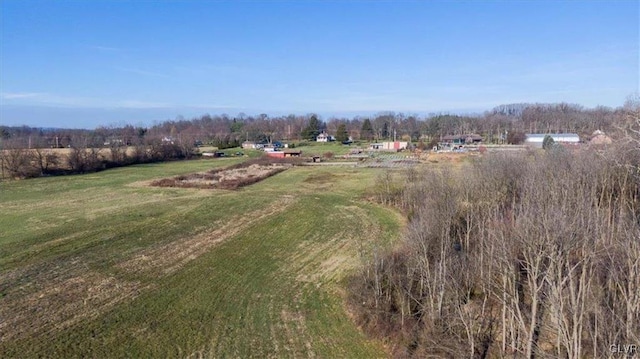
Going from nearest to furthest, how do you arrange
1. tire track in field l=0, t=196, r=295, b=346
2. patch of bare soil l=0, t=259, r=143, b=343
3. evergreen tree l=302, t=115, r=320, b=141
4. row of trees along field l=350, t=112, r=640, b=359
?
row of trees along field l=350, t=112, r=640, b=359, patch of bare soil l=0, t=259, r=143, b=343, tire track in field l=0, t=196, r=295, b=346, evergreen tree l=302, t=115, r=320, b=141

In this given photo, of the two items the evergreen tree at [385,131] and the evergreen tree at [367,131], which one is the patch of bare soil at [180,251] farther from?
the evergreen tree at [385,131]

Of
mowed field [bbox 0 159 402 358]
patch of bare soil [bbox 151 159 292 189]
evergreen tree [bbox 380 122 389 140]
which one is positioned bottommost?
mowed field [bbox 0 159 402 358]

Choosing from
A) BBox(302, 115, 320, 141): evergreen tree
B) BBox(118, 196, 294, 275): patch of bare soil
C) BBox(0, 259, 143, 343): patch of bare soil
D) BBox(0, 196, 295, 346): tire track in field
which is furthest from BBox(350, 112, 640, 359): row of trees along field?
BBox(302, 115, 320, 141): evergreen tree

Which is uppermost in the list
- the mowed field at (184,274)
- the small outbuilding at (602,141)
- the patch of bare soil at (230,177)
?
the small outbuilding at (602,141)

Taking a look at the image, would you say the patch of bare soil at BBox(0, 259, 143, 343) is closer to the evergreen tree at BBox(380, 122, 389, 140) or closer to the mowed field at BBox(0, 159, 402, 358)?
the mowed field at BBox(0, 159, 402, 358)

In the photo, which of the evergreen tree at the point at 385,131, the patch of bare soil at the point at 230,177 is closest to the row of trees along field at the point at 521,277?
the patch of bare soil at the point at 230,177

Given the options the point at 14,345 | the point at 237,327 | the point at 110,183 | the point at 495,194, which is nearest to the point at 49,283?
the point at 14,345

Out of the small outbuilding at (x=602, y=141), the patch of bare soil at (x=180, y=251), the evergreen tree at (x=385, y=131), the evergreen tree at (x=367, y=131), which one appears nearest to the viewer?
the patch of bare soil at (x=180, y=251)

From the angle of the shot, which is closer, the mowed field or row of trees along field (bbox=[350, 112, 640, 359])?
row of trees along field (bbox=[350, 112, 640, 359])
